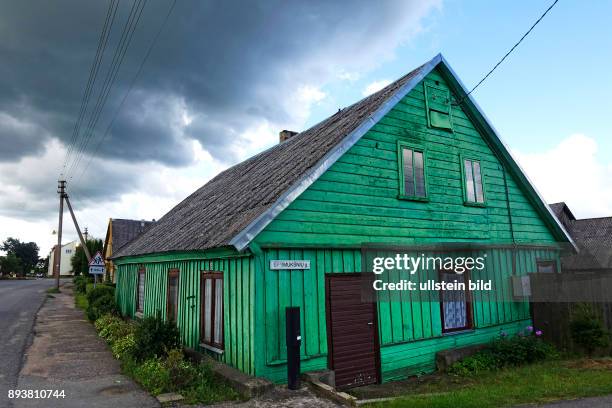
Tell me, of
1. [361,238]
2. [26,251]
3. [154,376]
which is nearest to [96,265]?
[154,376]

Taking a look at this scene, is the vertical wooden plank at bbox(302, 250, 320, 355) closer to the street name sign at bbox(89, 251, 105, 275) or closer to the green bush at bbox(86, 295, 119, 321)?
the green bush at bbox(86, 295, 119, 321)

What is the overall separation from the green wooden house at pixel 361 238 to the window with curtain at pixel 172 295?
0.03 m

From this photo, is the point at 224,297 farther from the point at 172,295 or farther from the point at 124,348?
the point at 124,348

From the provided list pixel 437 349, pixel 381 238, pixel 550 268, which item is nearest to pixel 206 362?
pixel 381 238

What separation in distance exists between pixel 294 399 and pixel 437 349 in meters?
4.78

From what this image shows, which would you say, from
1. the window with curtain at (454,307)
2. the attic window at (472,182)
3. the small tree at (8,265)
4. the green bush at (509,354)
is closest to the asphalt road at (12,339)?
the window with curtain at (454,307)

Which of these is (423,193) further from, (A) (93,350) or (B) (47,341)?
(B) (47,341)

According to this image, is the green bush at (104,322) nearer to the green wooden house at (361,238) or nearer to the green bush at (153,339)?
the green wooden house at (361,238)

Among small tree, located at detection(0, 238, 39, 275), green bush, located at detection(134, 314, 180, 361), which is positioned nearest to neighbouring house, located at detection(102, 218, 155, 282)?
green bush, located at detection(134, 314, 180, 361)

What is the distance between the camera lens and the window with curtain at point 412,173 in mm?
10277

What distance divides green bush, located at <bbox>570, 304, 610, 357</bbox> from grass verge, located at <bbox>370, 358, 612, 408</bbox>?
451 mm

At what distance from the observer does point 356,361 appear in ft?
28.6

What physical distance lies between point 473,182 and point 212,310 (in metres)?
7.73

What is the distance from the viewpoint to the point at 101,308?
16625 millimetres
